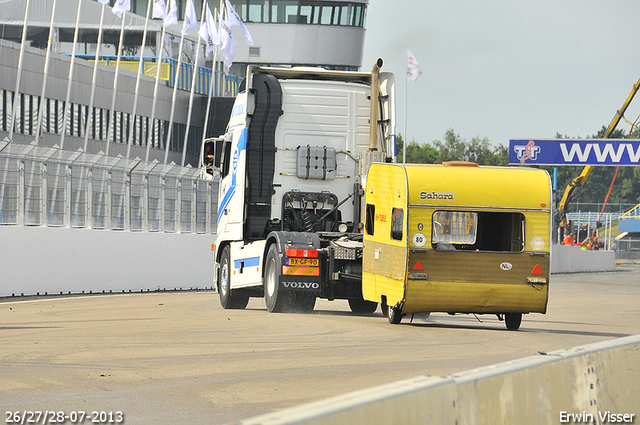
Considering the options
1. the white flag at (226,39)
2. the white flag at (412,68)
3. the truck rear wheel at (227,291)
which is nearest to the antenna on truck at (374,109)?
→ the truck rear wheel at (227,291)

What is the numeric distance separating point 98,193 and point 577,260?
36.0 m

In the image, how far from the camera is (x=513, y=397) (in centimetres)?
507

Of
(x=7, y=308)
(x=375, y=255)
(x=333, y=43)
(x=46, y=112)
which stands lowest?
(x=7, y=308)

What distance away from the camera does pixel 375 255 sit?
51.4ft

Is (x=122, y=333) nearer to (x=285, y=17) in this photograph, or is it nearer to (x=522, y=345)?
(x=522, y=345)

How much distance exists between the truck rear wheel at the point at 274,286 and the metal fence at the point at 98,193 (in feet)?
24.2

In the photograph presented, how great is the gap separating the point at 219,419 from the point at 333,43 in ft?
233

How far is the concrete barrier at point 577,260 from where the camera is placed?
52438 mm

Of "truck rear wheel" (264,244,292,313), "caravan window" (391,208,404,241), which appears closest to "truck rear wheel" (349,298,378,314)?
"truck rear wheel" (264,244,292,313)

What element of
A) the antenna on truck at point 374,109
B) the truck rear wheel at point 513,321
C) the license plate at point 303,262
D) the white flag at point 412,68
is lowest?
the truck rear wheel at point 513,321

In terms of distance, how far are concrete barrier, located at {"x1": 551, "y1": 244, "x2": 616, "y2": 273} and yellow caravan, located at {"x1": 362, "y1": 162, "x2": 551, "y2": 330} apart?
37.0m

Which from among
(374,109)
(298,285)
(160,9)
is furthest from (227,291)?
(160,9)

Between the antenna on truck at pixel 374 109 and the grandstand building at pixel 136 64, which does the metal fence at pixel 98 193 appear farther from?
the grandstand building at pixel 136 64

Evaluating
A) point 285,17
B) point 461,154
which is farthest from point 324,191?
point 461,154
